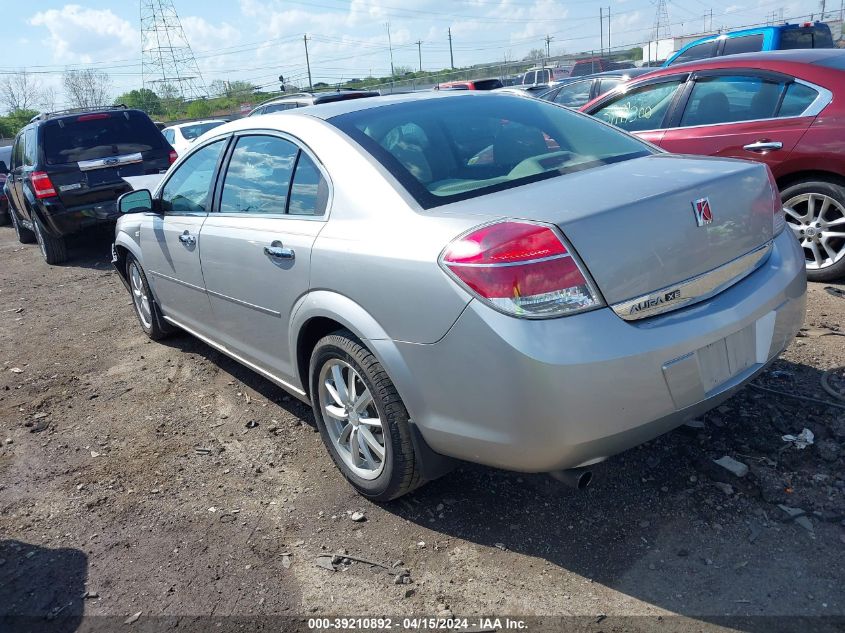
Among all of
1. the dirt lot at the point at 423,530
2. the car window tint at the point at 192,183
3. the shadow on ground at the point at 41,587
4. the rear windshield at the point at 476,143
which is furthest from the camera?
the car window tint at the point at 192,183

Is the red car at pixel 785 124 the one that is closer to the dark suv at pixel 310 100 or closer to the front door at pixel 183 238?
the front door at pixel 183 238

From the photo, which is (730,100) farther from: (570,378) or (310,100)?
(310,100)

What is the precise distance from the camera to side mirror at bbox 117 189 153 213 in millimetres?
4707

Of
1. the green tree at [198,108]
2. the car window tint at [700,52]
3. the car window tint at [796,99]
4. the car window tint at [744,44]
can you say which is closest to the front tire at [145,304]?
the car window tint at [796,99]

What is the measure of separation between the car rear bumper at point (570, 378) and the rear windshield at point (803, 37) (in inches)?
427

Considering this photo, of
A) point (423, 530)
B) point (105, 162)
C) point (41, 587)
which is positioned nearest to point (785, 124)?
point (423, 530)

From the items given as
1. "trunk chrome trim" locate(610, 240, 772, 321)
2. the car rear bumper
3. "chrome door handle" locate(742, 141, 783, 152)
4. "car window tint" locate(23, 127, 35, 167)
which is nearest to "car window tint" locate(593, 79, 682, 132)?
"chrome door handle" locate(742, 141, 783, 152)

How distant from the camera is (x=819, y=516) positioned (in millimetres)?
2732

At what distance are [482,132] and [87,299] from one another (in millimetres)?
5901

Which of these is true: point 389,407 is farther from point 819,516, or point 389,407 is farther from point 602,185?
point 819,516

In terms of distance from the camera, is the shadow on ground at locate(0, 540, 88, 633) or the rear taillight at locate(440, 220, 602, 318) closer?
the rear taillight at locate(440, 220, 602, 318)

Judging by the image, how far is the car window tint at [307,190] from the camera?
3.14 metres

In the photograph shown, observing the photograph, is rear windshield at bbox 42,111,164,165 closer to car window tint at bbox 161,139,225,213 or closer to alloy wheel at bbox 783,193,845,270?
car window tint at bbox 161,139,225,213

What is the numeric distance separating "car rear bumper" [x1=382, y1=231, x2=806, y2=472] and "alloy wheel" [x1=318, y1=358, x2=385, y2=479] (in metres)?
0.40
